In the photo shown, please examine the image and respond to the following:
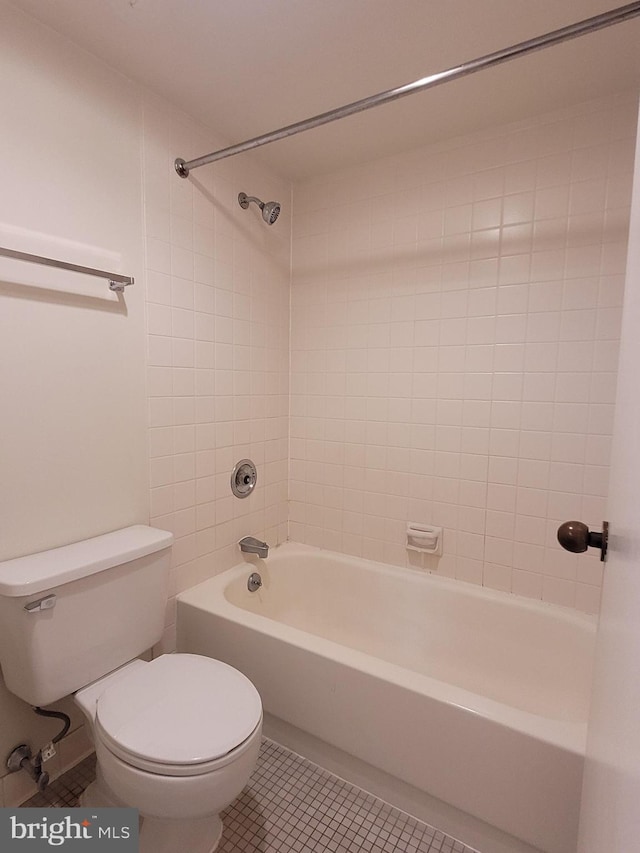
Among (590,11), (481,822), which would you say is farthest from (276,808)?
(590,11)

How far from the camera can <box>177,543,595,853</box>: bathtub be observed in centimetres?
111

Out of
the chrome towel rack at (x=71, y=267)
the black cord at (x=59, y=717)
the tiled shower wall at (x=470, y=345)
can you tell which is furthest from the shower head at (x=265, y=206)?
the black cord at (x=59, y=717)

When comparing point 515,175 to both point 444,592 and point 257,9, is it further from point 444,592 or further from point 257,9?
point 444,592

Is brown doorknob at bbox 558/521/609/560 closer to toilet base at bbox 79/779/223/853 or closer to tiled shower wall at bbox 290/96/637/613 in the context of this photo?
tiled shower wall at bbox 290/96/637/613

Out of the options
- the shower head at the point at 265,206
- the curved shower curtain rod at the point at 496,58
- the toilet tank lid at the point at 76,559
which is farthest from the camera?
the shower head at the point at 265,206

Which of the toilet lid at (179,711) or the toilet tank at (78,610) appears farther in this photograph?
the toilet tank at (78,610)

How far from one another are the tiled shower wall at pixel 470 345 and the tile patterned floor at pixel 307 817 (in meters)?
0.87

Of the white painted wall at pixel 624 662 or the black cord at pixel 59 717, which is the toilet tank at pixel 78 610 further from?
the white painted wall at pixel 624 662

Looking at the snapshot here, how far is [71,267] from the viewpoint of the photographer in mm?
1198

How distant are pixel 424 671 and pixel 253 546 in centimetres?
90

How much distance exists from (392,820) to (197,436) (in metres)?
1.43

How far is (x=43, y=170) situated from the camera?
1229mm

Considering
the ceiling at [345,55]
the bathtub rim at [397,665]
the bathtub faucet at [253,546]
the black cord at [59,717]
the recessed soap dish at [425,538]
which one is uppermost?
the ceiling at [345,55]

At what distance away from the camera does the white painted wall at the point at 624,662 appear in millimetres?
402
